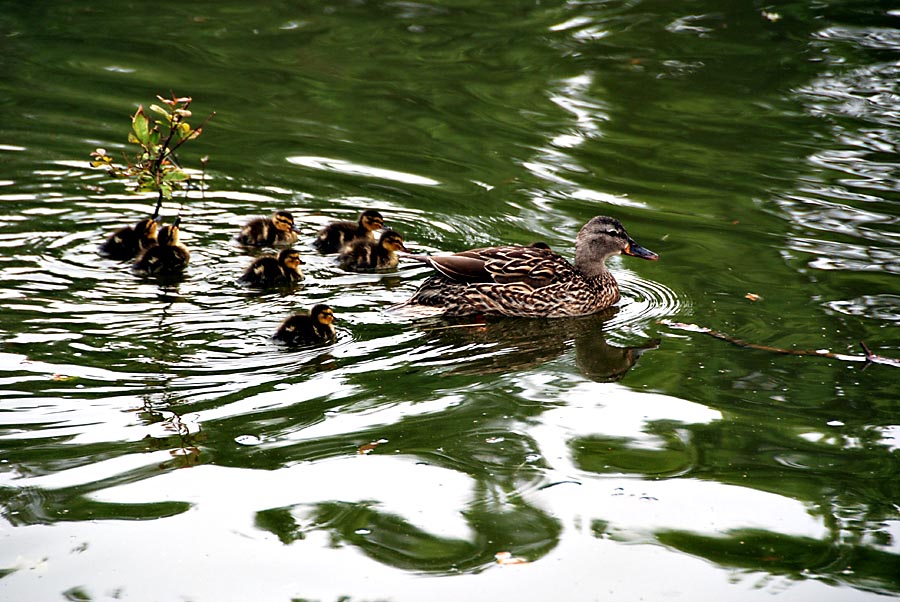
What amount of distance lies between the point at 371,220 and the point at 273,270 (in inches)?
30.7

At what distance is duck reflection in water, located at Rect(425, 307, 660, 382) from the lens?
4977mm

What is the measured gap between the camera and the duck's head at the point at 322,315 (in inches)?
198

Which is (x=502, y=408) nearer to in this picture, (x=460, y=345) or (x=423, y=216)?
(x=460, y=345)

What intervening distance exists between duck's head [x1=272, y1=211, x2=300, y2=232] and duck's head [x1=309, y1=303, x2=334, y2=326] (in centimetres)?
142

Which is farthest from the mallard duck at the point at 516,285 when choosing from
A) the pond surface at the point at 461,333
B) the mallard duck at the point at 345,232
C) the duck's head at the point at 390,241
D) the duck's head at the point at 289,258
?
the duck's head at the point at 289,258

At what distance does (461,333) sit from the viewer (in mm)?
5430

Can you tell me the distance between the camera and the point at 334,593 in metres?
3.30

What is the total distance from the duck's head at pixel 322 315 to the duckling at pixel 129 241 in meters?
1.38

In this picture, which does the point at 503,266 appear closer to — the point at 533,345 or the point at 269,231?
the point at 533,345

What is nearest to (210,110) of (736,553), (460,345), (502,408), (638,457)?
(460,345)

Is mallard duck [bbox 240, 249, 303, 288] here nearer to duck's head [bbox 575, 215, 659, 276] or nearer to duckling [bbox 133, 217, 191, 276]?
duckling [bbox 133, 217, 191, 276]

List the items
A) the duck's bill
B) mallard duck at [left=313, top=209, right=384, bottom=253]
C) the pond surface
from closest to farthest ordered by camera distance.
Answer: the pond surface
the duck's bill
mallard duck at [left=313, top=209, right=384, bottom=253]

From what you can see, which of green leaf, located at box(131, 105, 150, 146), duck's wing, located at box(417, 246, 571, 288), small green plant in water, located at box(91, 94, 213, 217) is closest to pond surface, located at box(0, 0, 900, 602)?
duck's wing, located at box(417, 246, 571, 288)

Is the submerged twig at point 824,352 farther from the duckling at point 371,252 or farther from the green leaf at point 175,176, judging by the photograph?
the green leaf at point 175,176
